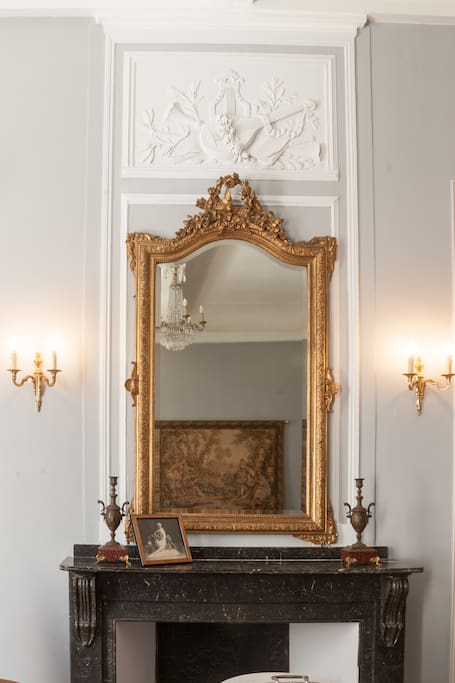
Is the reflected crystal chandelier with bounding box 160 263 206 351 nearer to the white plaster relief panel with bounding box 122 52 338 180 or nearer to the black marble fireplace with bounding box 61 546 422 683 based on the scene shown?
the white plaster relief panel with bounding box 122 52 338 180

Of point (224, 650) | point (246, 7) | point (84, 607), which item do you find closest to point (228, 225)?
point (246, 7)

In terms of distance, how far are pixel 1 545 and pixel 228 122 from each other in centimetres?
248

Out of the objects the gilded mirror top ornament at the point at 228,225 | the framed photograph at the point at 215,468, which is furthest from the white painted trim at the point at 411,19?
the framed photograph at the point at 215,468

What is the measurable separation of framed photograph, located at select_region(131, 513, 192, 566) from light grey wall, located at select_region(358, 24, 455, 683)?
102 cm

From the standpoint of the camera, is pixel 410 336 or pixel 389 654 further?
pixel 410 336

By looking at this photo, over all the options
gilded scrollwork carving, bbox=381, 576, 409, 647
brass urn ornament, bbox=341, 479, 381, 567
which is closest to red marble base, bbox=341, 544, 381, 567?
brass urn ornament, bbox=341, 479, 381, 567

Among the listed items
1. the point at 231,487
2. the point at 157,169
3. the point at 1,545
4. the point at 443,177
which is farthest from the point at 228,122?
the point at 1,545

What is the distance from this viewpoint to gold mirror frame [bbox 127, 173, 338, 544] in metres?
4.39

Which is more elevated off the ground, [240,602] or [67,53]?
[67,53]

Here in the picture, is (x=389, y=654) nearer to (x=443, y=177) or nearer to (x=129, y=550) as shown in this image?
(x=129, y=550)

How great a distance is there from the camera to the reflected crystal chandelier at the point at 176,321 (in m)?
4.46

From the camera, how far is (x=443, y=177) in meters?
4.65

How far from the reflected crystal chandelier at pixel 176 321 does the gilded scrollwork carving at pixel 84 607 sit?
1.21 meters

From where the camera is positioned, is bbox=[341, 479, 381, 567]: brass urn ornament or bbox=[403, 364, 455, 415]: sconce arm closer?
bbox=[341, 479, 381, 567]: brass urn ornament
